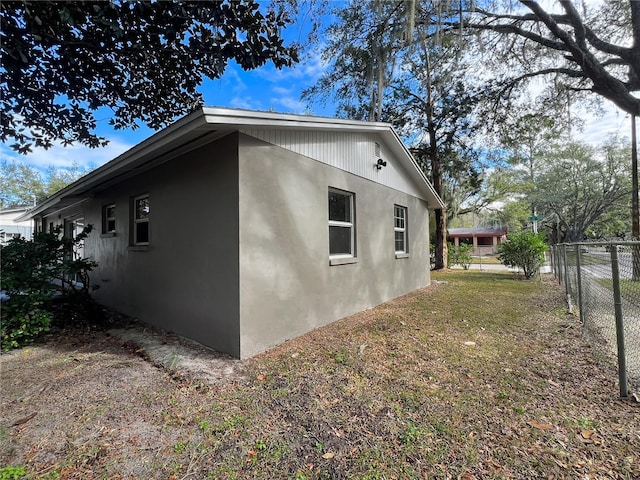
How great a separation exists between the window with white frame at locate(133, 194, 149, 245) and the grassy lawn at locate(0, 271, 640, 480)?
249 centimetres

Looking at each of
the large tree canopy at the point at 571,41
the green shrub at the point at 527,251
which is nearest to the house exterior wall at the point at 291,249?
the large tree canopy at the point at 571,41

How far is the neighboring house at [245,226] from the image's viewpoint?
414 centimetres

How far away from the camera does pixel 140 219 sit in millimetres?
6379

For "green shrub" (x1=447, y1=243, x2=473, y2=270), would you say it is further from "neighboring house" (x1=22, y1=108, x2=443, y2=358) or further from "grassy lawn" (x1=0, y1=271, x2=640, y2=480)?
"grassy lawn" (x1=0, y1=271, x2=640, y2=480)

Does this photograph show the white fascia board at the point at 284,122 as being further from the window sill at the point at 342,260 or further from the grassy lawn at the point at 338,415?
the grassy lawn at the point at 338,415

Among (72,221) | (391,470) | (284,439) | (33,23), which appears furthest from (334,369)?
(72,221)

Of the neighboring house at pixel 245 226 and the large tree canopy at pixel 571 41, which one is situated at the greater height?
the large tree canopy at pixel 571 41

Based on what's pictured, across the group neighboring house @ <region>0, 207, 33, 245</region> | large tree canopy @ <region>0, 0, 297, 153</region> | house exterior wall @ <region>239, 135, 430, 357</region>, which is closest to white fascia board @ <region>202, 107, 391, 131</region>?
house exterior wall @ <region>239, 135, 430, 357</region>

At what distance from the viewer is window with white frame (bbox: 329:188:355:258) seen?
605 cm

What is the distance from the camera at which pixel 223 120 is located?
360 centimetres

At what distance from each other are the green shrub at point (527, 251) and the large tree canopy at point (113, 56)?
38.0 ft

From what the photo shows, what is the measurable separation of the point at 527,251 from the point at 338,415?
40.9ft

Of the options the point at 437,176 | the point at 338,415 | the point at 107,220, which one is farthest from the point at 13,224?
the point at 338,415

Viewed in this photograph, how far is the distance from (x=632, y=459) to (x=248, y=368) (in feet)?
11.4
